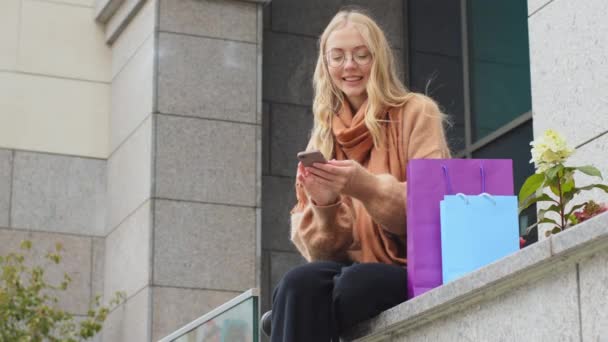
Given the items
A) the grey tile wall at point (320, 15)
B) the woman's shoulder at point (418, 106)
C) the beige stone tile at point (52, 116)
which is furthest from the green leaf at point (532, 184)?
the grey tile wall at point (320, 15)

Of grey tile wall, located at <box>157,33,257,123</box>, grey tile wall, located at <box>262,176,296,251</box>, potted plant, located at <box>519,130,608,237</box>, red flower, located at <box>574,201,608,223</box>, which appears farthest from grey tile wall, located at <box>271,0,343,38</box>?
red flower, located at <box>574,201,608,223</box>

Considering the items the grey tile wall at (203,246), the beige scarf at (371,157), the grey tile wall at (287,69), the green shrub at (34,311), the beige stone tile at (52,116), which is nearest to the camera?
the beige scarf at (371,157)

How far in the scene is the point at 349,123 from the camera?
6.32 meters

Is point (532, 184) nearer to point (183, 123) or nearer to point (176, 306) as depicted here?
point (176, 306)

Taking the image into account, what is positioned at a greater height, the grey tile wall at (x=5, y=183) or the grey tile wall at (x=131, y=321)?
the grey tile wall at (x=5, y=183)

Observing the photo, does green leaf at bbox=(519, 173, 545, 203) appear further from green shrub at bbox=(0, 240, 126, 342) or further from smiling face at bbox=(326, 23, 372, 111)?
green shrub at bbox=(0, 240, 126, 342)

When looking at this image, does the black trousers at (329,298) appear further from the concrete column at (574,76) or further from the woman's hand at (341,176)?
the concrete column at (574,76)

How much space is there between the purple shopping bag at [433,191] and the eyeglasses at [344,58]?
33.5 inches

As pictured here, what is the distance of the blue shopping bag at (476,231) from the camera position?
18.0 ft

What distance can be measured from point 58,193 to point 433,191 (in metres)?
6.86

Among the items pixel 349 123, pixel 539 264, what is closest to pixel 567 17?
pixel 349 123

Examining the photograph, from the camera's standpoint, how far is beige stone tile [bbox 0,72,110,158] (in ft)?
39.2

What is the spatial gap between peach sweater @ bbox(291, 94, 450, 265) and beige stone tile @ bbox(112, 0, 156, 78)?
5.67 metres

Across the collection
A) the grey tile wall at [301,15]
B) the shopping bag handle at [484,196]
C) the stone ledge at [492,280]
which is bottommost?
the stone ledge at [492,280]
